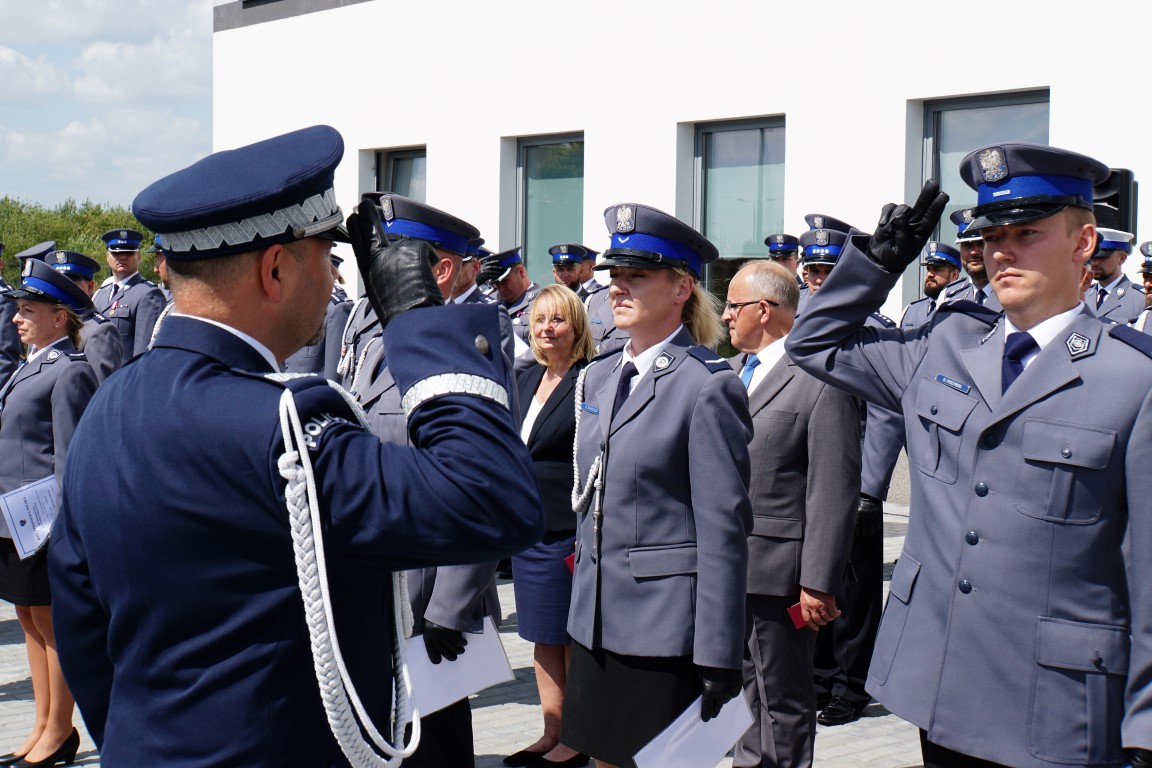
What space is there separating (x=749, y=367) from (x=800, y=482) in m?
0.54

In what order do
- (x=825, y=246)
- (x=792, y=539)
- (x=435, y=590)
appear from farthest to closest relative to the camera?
(x=825, y=246) → (x=792, y=539) → (x=435, y=590)

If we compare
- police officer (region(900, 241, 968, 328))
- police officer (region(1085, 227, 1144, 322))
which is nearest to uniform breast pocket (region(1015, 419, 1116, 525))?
police officer (region(1085, 227, 1144, 322))

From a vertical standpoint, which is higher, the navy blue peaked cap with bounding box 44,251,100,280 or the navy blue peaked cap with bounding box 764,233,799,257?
the navy blue peaked cap with bounding box 764,233,799,257

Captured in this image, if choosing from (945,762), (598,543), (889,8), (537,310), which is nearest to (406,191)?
(889,8)

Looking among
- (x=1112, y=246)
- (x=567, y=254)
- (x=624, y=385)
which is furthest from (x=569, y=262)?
(x=624, y=385)

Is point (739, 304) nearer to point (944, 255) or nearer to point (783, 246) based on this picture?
point (944, 255)

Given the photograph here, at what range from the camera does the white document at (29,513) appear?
17.4ft

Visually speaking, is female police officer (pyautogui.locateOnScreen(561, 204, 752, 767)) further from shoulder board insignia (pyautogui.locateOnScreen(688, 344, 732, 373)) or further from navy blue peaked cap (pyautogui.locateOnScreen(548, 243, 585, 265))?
navy blue peaked cap (pyautogui.locateOnScreen(548, 243, 585, 265))

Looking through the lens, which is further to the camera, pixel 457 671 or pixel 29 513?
pixel 29 513

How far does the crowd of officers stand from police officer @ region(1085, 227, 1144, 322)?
15 millimetres

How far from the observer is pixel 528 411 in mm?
6152

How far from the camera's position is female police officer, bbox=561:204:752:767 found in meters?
3.87

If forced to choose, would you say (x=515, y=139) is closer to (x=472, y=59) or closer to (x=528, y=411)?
(x=472, y=59)

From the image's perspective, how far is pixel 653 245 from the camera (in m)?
4.34
